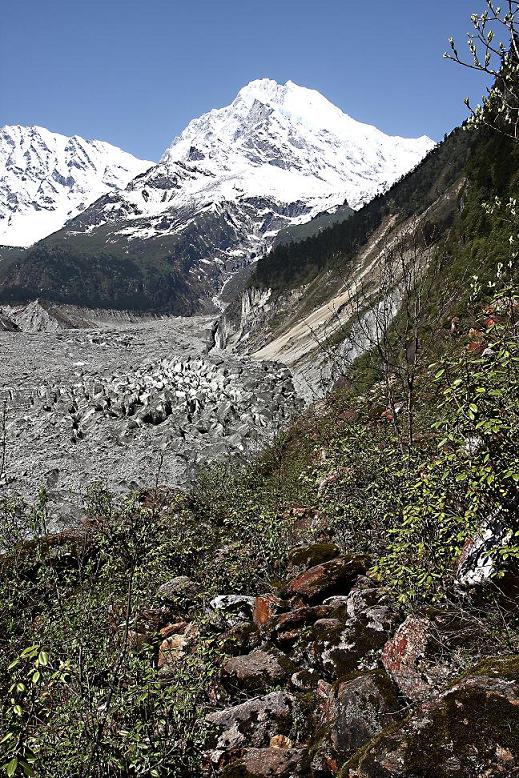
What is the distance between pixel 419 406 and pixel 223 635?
1188 cm

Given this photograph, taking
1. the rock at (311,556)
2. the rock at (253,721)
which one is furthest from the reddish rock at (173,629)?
the rock at (253,721)

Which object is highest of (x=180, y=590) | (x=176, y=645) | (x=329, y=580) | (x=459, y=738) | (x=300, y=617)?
→ (x=459, y=738)

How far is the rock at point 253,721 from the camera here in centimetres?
749

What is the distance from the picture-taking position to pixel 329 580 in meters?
11.4

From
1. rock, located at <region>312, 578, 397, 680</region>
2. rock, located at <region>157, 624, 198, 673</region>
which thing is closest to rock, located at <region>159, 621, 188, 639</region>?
rock, located at <region>157, 624, 198, 673</region>

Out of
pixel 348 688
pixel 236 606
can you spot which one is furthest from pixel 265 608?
pixel 348 688

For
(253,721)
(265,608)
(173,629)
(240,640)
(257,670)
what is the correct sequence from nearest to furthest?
(253,721)
(257,670)
(240,640)
(265,608)
(173,629)

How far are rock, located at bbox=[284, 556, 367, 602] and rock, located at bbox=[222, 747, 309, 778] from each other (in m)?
4.54

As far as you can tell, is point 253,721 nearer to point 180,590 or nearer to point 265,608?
point 265,608

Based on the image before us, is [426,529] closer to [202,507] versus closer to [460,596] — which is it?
[460,596]

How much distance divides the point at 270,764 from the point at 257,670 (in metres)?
2.75

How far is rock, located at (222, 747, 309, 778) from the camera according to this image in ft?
20.9

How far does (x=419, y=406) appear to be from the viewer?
1912 cm

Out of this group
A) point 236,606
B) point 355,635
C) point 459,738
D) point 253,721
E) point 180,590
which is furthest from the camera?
point 180,590
